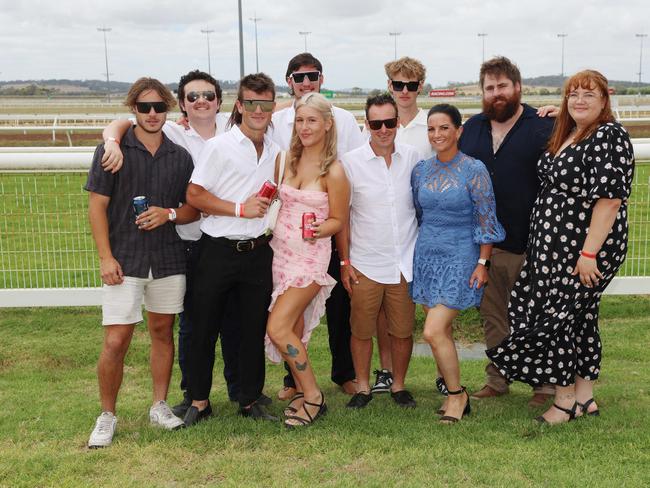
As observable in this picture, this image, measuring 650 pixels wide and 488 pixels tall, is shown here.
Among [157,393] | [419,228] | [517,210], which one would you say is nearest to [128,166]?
[157,393]

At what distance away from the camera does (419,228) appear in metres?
4.66

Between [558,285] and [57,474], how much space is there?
293 cm

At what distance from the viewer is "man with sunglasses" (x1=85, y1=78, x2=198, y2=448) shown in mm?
4152

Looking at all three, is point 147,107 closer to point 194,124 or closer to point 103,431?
point 194,124

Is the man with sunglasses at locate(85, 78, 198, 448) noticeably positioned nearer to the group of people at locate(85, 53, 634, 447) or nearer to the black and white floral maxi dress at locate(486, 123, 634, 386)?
the group of people at locate(85, 53, 634, 447)

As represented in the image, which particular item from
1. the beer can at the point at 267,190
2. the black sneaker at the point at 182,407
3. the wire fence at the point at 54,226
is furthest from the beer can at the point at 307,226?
the wire fence at the point at 54,226

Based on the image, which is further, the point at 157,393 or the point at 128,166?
the point at 157,393

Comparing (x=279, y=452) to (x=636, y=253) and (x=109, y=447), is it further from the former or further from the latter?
(x=636, y=253)

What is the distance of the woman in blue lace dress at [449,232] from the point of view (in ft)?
14.4

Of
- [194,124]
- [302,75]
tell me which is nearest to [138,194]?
[194,124]

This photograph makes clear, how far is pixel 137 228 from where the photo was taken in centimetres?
423

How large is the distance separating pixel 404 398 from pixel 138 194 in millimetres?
2161

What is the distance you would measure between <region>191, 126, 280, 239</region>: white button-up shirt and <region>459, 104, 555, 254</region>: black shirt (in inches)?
57.8

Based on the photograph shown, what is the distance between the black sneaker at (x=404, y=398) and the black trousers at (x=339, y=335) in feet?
1.65
